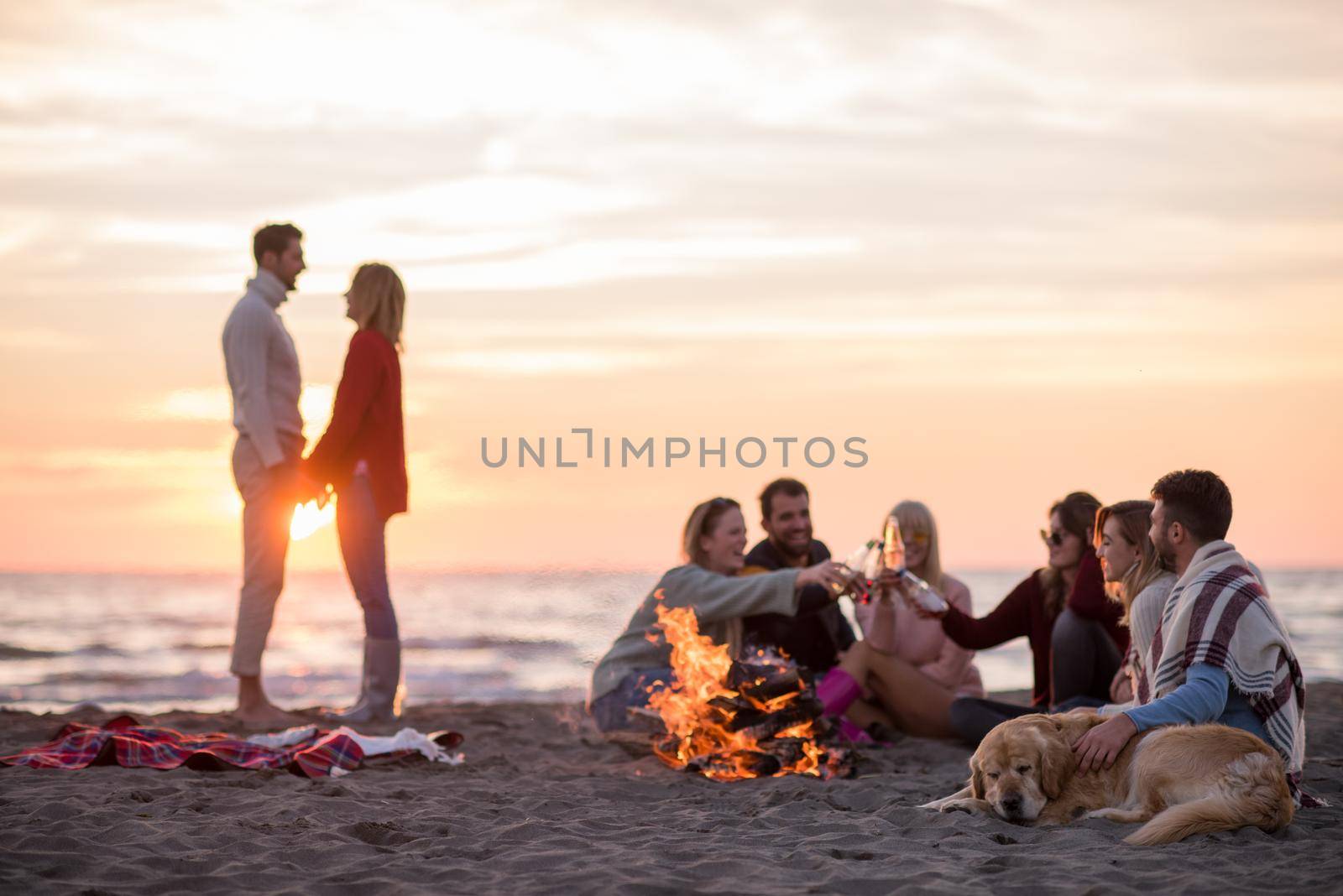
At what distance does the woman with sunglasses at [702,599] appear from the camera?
6754mm

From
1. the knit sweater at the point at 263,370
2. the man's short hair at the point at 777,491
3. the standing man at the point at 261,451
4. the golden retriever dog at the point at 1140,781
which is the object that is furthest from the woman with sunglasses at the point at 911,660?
the knit sweater at the point at 263,370

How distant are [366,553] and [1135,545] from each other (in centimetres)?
462

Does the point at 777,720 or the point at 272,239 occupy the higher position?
the point at 272,239

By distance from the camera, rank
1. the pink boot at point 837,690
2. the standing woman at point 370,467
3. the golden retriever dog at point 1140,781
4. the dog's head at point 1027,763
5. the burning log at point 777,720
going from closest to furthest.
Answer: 1. the golden retriever dog at point 1140,781
2. the dog's head at point 1027,763
3. the burning log at point 777,720
4. the pink boot at point 837,690
5. the standing woman at point 370,467

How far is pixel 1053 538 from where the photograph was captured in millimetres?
7066

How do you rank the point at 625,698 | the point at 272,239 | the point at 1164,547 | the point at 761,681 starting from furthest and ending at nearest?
the point at 272,239 → the point at 625,698 → the point at 761,681 → the point at 1164,547

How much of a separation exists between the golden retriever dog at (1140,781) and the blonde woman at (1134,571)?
1.35 ft

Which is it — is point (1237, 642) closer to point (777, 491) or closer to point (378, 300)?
point (777, 491)

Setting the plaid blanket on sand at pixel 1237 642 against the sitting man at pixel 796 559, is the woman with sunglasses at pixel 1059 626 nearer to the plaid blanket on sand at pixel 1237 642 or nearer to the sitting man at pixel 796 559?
the sitting man at pixel 796 559

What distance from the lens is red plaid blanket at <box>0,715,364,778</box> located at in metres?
6.31

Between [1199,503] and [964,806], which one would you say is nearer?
[1199,503]

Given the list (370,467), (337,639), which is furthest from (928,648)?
(337,639)

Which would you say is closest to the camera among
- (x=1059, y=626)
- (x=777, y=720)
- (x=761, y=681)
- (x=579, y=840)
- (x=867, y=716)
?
(x=579, y=840)

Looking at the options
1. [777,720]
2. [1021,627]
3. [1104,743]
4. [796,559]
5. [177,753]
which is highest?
[796,559]
